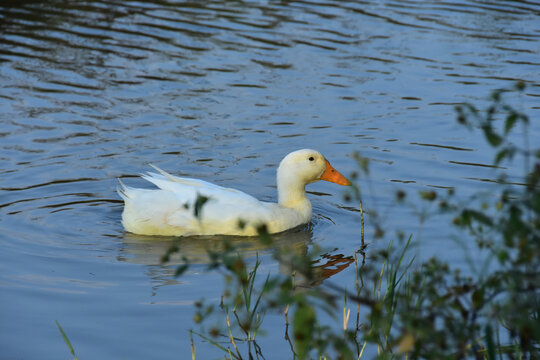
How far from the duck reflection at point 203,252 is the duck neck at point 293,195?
0.20 metres

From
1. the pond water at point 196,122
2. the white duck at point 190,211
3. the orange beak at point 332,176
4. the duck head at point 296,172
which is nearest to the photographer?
the pond water at point 196,122

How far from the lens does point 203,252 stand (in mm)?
6648

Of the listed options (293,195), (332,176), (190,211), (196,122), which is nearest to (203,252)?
(190,211)

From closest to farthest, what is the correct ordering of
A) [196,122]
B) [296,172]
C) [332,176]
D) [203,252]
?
[203,252] < [296,172] < [332,176] < [196,122]

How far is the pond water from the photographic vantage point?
226 inches

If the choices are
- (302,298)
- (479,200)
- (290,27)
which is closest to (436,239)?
(479,200)

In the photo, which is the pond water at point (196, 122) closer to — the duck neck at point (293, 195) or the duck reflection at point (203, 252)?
the duck reflection at point (203, 252)

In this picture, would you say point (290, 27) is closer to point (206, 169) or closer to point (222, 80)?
point (222, 80)

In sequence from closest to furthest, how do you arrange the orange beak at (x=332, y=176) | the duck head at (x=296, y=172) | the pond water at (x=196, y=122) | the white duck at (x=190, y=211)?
the pond water at (x=196, y=122)
the white duck at (x=190, y=211)
the duck head at (x=296, y=172)
the orange beak at (x=332, y=176)

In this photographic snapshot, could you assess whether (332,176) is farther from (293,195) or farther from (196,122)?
(196,122)

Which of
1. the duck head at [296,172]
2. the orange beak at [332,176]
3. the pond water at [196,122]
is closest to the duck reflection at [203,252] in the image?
the pond water at [196,122]

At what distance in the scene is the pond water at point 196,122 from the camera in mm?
5746

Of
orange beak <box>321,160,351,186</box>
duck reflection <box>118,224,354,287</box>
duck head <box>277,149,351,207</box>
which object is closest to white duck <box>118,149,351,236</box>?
duck reflection <box>118,224,354,287</box>

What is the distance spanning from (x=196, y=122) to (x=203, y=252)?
356 centimetres
